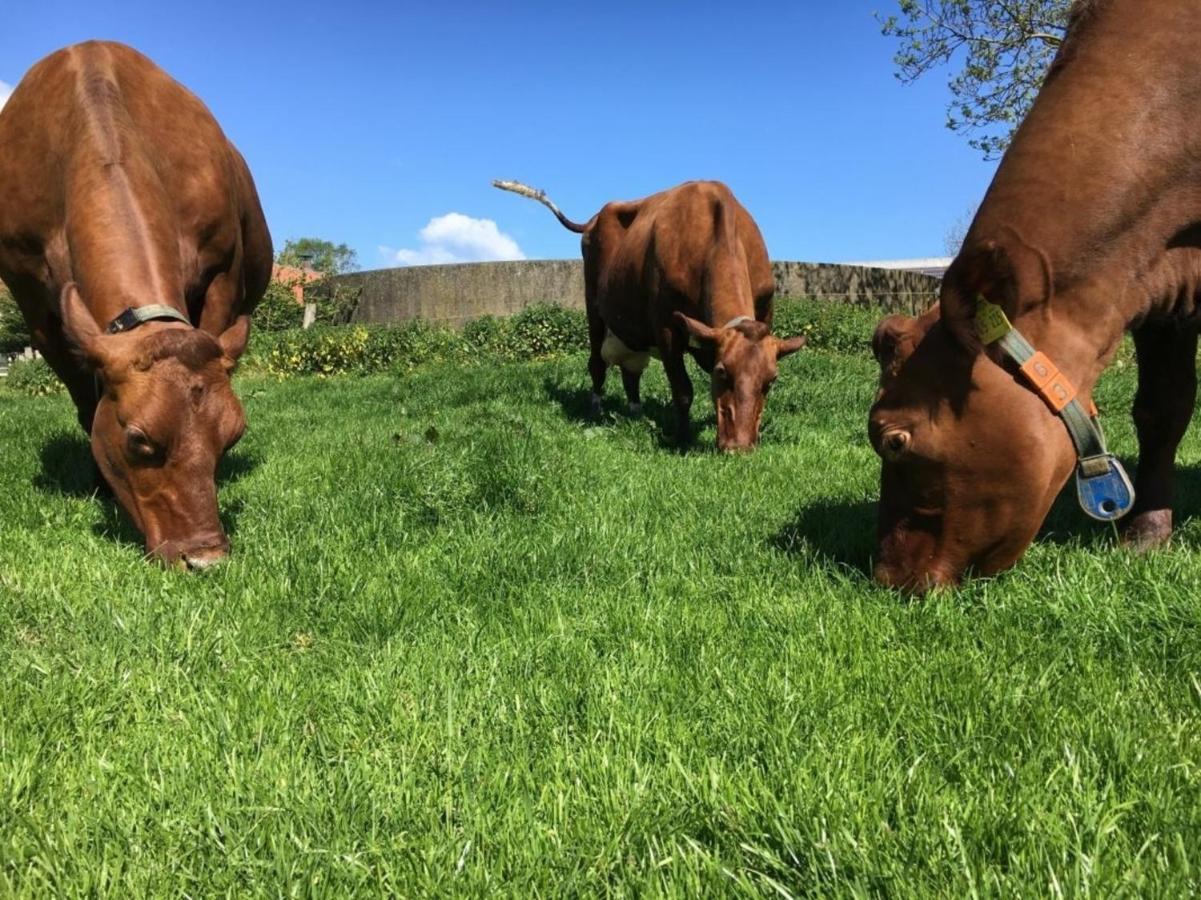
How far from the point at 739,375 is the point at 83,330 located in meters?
4.10

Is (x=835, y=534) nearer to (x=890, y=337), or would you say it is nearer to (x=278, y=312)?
(x=890, y=337)

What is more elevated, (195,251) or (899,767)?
(195,251)

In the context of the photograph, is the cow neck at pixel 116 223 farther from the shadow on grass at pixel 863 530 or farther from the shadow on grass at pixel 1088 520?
the shadow on grass at pixel 1088 520

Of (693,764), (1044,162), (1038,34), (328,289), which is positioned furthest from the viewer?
(328,289)

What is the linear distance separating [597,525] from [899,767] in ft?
7.47

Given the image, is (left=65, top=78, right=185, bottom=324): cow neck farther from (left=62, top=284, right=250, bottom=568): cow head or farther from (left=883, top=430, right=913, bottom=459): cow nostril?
(left=883, top=430, right=913, bottom=459): cow nostril

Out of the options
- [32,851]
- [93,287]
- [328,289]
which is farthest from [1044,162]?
[328,289]

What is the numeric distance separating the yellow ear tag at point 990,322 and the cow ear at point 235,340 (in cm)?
308

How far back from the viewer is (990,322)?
254cm

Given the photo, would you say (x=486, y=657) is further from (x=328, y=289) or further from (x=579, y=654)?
(x=328, y=289)

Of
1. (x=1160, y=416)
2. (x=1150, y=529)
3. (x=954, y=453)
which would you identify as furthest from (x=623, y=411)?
(x=954, y=453)

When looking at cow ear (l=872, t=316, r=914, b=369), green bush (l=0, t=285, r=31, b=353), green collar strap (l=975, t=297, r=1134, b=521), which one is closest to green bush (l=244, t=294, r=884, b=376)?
cow ear (l=872, t=316, r=914, b=369)

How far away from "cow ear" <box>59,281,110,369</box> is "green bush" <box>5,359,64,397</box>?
50.0 feet

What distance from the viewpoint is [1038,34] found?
15641mm
